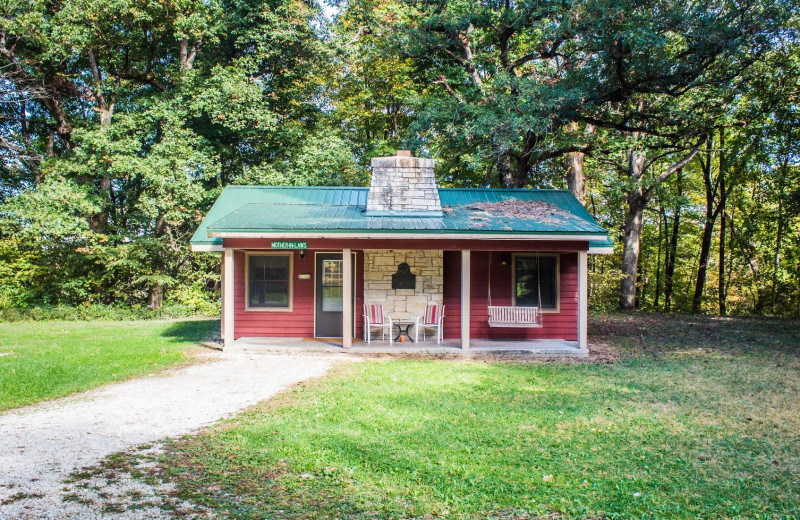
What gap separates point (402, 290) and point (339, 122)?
13.0m

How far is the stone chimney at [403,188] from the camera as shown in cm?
1147

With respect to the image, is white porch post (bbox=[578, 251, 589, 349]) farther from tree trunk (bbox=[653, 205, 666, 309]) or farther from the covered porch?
tree trunk (bbox=[653, 205, 666, 309])

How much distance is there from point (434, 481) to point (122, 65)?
20217 mm

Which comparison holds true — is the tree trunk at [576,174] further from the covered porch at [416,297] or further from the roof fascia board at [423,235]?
the roof fascia board at [423,235]

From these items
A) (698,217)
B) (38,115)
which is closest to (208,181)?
(38,115)

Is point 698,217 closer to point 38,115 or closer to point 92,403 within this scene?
point 92,403

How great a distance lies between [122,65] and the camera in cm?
1912

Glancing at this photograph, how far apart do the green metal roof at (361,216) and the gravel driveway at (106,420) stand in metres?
2.63

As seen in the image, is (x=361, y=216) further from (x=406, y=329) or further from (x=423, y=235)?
(x=406, y=329)

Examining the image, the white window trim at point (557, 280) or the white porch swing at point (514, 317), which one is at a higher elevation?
the white window trim at point (557, 280)

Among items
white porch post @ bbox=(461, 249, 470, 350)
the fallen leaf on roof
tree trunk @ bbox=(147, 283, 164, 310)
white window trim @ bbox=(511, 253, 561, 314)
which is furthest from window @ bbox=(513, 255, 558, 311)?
tree trunk @ bbox=(147, 283, 164, 310)

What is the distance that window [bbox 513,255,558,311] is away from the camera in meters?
11.9

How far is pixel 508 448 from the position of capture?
4930 mm

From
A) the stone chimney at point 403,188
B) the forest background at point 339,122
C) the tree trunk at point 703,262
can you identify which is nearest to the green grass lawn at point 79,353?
the forest background at point 339,122
